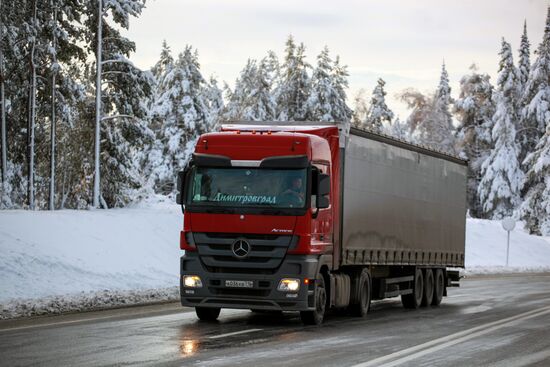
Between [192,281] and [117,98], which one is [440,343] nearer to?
[192,281]

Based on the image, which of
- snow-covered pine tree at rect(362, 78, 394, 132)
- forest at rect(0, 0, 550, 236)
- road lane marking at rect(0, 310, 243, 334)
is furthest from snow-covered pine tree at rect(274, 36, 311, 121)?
road lane marking at rect(0, 310, 243, 334)

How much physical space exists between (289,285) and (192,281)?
5.35ft

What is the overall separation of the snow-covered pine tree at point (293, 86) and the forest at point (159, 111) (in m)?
0.09

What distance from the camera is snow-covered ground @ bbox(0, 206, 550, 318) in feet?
69.6

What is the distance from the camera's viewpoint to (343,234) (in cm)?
1872

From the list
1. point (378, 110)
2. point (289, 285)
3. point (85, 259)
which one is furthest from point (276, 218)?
point (378, 110)

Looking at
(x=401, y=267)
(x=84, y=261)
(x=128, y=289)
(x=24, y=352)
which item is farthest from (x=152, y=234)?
(x=24, y=352)

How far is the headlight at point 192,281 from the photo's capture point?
1720cm

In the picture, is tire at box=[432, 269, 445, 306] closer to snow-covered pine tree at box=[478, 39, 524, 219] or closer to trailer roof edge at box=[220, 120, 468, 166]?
trailer roof edge at box=[220, 120, 468, 166]

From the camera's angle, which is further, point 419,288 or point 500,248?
point 500,248

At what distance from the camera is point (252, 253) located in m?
16.9

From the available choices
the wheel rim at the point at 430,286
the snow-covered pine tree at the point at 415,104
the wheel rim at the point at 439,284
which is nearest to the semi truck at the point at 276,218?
the wheel rim at the point at 430,286

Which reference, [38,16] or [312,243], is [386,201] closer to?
[312,243]

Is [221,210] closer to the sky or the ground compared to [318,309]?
closer to the sky
